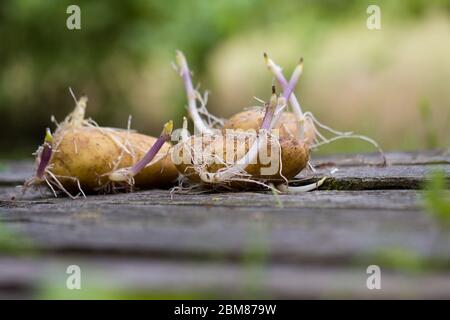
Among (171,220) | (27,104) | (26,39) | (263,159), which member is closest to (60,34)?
(26,39)

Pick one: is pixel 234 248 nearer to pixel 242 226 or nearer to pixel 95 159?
pixel 242 226

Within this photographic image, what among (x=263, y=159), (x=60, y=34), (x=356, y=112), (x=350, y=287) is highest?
(x=60, y=34)

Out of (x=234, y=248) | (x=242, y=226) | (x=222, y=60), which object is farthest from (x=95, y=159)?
(x=222, y=60)

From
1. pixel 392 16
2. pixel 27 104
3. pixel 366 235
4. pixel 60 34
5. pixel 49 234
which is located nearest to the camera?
pixel 366 235

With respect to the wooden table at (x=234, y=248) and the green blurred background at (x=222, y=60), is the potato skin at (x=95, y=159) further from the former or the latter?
the green blurred background at (x=222, y=60)

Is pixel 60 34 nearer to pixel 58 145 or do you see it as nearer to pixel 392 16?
pixel 392 16

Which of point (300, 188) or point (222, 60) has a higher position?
point (222, 60)

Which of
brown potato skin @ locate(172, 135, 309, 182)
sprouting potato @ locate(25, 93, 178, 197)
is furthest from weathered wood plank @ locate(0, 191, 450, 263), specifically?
sprouting potato @ locate(25, 93, 178, 197)

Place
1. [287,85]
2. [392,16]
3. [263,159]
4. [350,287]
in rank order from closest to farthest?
[350,287] < [263,159] < [287,85] < [392,16]
